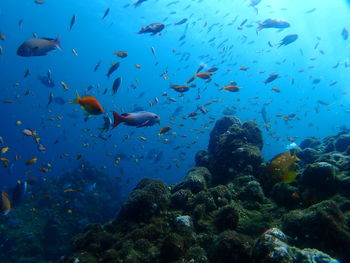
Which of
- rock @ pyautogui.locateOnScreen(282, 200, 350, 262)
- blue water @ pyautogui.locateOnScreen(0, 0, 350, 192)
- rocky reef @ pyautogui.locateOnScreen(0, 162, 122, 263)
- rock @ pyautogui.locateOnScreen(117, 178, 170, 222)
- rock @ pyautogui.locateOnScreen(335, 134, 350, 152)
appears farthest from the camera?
blue water @ pyautogui.locateOnScreen(0, 0, 350, 192)

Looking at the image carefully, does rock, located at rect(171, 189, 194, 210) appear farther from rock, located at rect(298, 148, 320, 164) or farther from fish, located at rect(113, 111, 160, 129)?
rock, located at rect(298, 148, 320, 164)

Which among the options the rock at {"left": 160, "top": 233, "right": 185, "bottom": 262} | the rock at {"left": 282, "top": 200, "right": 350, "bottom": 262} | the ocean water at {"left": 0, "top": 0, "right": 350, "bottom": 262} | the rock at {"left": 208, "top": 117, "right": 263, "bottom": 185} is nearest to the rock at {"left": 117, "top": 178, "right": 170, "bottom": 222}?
the rock at {"left": 160, "top": 233, "right": 185, "bottom": 262}

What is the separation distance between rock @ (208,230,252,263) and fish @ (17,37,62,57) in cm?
605

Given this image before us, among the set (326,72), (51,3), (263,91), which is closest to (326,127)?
(263,91)

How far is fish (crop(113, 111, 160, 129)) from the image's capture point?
4.69 meters

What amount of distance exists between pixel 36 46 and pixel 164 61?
70.9 metres

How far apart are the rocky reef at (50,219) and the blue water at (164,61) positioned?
288cm

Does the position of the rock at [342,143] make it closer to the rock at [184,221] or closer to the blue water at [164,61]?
the blue water at [164,61]

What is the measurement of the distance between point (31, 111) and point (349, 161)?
8957cm

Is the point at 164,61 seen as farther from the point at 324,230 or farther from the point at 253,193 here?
the point at 324,230

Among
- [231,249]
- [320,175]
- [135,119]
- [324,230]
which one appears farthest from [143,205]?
[320,175]

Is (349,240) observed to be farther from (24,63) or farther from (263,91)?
(24,63)

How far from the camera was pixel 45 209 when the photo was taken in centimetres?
1762

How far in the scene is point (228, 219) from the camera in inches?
191
